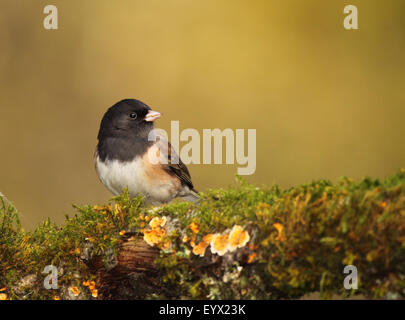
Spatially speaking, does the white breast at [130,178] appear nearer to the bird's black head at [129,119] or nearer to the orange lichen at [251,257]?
the bird's black head at [129,119]

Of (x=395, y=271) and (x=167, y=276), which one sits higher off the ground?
(x=395, y=271)

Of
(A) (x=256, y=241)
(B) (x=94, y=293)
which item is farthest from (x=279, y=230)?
(B) (x=94, y=293)

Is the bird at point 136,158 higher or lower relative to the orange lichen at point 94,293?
higher

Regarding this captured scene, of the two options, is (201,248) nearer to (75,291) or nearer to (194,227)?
(194,227)

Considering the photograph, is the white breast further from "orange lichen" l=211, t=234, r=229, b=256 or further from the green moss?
"orange lichen" l=211, t=234, r=229, b=256

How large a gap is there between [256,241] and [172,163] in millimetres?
2019

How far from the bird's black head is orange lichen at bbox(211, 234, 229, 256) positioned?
1.84m

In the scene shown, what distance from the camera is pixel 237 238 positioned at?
5.78ft

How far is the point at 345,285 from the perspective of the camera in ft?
5.18

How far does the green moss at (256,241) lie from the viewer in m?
1.53

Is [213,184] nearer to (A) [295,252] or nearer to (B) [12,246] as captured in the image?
(B) [12,246]

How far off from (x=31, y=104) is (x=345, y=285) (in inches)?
224

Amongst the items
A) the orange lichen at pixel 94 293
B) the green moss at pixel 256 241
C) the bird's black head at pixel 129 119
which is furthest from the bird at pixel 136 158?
the orange lichen at pixel 94 293
